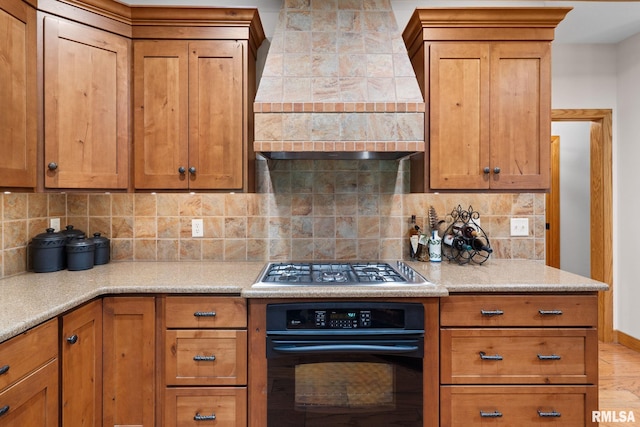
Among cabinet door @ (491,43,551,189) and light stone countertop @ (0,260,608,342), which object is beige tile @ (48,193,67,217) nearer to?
light stone countertop @ (0,260,608,342)

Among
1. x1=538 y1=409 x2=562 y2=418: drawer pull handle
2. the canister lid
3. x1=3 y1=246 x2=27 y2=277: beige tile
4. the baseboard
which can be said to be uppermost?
the canister lid

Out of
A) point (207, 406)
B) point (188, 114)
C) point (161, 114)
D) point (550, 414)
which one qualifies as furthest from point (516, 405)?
point (161, 114)

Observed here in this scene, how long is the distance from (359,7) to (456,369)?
1965mm

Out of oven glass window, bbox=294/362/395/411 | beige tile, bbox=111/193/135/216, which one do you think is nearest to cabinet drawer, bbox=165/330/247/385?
oven glass window, bbox=294/362/395/411

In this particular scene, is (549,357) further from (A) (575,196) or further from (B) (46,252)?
(A) (575,196)

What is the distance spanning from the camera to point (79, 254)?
6.84 feet

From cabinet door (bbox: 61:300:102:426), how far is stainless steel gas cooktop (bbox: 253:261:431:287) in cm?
75

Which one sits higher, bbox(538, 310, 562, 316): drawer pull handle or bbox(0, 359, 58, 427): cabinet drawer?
bbox(538, 310, 562, 316): drawer pull handle

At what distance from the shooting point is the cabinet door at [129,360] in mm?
1752

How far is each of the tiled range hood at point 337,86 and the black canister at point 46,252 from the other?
4.15 ft

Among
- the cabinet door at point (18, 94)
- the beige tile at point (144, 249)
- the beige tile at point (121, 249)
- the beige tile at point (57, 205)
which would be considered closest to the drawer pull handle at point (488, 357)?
the beige tile at point (144, 249)

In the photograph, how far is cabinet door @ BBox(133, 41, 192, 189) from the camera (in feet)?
6.78

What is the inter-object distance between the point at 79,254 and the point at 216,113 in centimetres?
110

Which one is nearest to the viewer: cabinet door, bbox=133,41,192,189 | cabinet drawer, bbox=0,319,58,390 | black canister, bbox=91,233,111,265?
cabinet drawer, bbox=0,319,58,390
